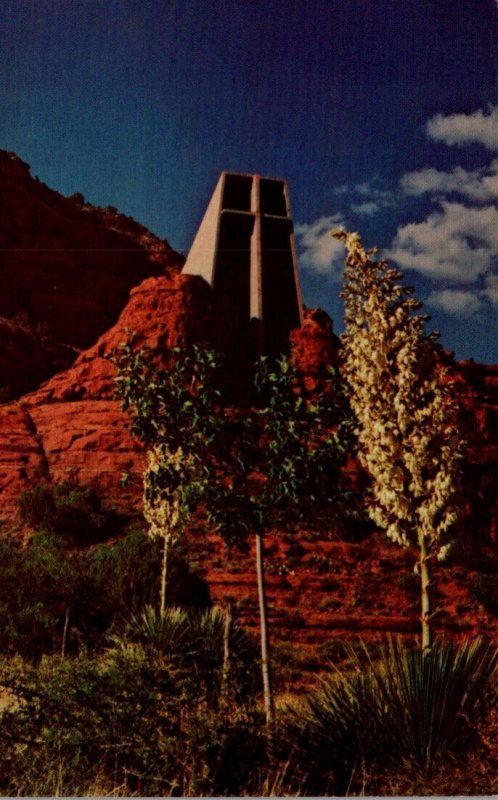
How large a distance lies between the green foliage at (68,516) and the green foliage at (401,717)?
585 inches

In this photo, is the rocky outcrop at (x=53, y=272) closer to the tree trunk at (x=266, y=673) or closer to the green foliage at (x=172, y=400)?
the green foliage at (x=172, y=400)

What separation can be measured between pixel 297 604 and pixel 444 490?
510 inches

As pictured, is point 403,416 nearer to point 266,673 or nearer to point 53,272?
point 266,673

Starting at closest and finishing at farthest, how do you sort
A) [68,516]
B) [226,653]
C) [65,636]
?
[226,653], [65,636], [68,516]

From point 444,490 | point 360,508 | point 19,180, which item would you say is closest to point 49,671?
point 360,508

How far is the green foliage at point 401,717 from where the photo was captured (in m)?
4.10

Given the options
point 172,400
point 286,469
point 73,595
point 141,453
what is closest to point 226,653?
point 286,469

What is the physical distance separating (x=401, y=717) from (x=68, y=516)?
16.1m

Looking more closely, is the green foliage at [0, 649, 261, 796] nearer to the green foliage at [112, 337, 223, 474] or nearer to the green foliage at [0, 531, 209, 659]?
the green foliage at [112, 337, 223, 474]

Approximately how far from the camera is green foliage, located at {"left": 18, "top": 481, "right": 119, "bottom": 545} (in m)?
18.6

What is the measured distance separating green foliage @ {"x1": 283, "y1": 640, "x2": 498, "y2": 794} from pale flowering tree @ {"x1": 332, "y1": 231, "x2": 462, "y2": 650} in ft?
0.81

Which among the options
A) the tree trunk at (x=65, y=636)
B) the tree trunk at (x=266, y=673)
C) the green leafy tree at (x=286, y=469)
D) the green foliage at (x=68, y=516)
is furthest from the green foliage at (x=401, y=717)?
the green foliage at (x=68, y=516)

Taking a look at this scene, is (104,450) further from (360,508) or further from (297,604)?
(360,508)

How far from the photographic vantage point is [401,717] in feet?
13.7
